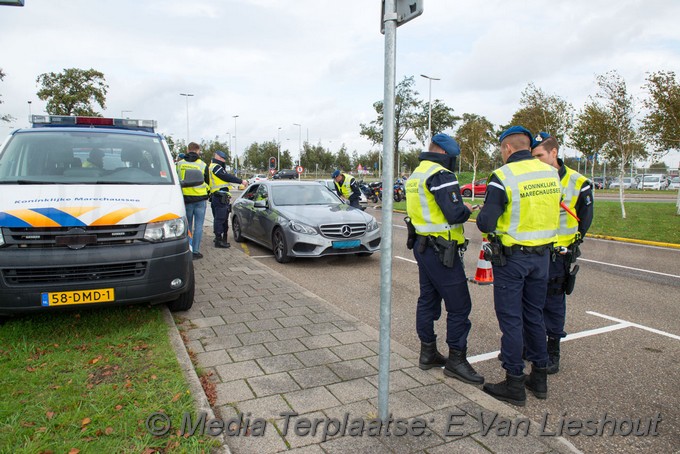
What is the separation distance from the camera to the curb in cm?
274

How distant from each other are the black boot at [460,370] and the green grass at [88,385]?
1871 mm

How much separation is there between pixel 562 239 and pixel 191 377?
320cm

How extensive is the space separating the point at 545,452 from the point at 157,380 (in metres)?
2.55

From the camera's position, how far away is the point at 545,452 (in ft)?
8.84

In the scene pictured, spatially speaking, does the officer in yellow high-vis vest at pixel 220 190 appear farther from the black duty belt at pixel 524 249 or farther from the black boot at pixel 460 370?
the black duty belt at pixel 524 249

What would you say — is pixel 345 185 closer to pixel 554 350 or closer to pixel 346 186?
pixel 346 186

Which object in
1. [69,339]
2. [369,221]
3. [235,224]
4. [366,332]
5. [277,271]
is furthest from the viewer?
[235,224]

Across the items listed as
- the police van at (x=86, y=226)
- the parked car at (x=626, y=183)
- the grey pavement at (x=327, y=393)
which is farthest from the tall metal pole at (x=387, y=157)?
the parked car at (x=626, y=183)

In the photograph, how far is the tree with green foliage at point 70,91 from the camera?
30.5 m

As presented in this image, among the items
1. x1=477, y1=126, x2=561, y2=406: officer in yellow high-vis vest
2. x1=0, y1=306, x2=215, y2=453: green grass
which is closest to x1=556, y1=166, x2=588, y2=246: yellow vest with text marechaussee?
x1=477, y1=126, x2=561, y2=406: officer in yellow high-vis vest

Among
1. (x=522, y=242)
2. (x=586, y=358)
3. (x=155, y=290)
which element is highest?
(x=522, y=242)

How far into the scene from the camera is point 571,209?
162 inches


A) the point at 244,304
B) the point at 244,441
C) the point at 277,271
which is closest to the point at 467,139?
the point at 277,271

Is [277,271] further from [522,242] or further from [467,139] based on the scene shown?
[467,139]
